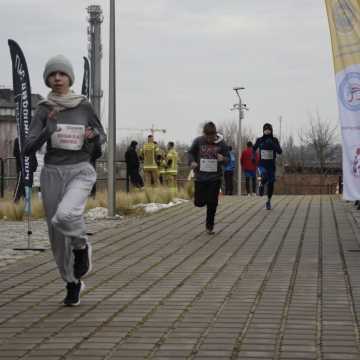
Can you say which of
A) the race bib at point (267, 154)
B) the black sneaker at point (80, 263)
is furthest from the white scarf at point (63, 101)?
the race bib at point (267, 154)

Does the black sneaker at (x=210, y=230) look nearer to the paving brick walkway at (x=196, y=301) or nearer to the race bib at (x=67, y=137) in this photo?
the paving brick walkway at (x=196, y=301)

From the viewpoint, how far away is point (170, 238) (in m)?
13.2

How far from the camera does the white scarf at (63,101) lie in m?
7.45

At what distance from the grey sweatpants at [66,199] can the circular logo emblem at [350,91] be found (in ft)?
12.9

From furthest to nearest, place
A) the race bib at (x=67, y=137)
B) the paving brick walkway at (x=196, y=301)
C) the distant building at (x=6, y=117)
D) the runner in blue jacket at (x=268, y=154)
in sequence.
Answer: the distant building at (x=6, y=117)
the runner in blue jacket at (x=268, y=154)
the race bib at (x=67, y=137)
the paving brick walkway at (x=196, y=301)

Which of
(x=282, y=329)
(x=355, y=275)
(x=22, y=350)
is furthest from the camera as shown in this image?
(x=355, y=275)

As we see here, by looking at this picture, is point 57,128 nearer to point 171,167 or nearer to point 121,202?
point 121,202

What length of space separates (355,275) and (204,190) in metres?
5.51

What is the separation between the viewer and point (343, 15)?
10430 mm

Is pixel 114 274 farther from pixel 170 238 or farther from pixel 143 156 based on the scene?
pixel 143 156

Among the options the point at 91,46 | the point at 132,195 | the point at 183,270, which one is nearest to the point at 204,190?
the point at 183,270

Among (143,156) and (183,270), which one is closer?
(183,270)

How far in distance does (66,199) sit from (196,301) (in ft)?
4.52

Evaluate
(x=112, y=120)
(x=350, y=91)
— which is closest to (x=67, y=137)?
(x=350, y=91)
